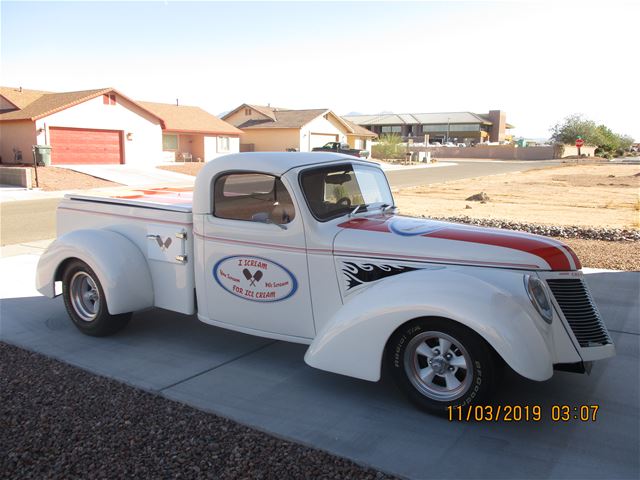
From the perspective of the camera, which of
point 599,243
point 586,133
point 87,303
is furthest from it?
point 586,133

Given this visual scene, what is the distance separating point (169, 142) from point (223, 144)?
168 inches

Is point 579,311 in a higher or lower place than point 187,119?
lower

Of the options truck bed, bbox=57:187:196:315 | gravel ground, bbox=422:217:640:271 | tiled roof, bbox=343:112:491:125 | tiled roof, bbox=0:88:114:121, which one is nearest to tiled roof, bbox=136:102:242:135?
tiled roof, bbox=0:88:114:121

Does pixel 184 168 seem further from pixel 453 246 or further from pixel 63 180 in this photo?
pixel 453 246

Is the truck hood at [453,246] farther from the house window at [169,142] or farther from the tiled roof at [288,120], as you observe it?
the tiled roof at [288,120]

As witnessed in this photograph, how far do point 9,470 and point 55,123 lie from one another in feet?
105

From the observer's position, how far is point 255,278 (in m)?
4.60

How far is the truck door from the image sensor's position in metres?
4.42

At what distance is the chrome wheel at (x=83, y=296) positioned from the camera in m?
5.52

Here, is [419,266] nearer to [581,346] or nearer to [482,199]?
[581,346]

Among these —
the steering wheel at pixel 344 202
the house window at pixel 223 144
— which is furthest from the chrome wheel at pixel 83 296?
the house window at pixel 223 144

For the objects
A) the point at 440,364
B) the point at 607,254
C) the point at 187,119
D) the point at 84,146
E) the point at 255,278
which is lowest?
the point at 607,254

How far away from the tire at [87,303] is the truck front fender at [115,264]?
0.15 metres
